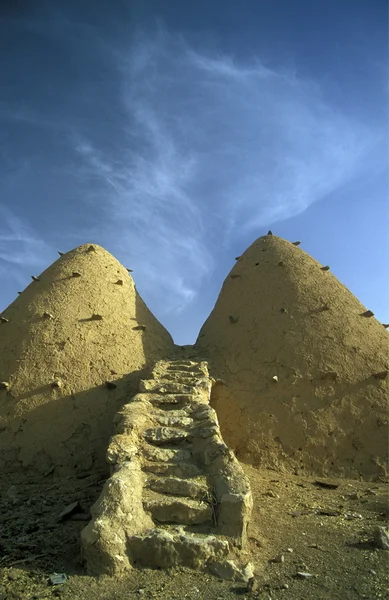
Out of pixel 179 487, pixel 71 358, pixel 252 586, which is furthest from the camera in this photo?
pixel 71 358

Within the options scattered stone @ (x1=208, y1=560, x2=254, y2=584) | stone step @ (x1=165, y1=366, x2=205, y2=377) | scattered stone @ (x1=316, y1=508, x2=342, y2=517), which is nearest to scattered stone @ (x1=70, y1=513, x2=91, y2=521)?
scattered stone @ (x1=208, y1=560, x2=254, y2=584)

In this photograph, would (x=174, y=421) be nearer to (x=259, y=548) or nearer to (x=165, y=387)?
(x=165, y=387)

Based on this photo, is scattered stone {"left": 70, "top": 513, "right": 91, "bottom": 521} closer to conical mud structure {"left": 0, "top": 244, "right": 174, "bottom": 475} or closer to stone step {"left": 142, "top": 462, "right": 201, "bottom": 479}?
stone step {"left": 142, "top": 462, "right": 201, "bottom": 479}

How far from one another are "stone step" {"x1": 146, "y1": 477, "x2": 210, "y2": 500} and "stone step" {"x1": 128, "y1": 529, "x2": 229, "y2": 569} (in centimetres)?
63

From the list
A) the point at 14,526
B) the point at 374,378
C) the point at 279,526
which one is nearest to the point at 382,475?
the point at 374,378

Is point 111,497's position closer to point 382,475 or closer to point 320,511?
point 320,511

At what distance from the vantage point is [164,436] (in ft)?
18.9

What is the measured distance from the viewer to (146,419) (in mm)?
6102

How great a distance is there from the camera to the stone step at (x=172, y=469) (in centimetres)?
520

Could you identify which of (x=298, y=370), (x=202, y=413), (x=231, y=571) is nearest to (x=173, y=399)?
(x=202, y=413)

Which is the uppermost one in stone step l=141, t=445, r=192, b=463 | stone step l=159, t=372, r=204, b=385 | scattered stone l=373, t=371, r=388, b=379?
scattered stone l=373, t=371, r=388, b=379

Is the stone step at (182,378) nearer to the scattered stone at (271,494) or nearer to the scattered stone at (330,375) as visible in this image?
the scattered stone at (271,494)

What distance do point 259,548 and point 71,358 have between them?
530cm

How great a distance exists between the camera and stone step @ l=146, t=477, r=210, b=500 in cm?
482
